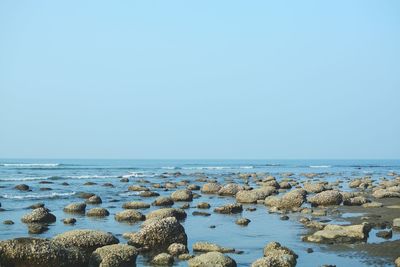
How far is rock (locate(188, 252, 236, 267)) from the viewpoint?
12617 mm

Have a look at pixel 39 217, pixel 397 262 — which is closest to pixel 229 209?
pixel 39 217

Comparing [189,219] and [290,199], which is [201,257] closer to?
[189,219]

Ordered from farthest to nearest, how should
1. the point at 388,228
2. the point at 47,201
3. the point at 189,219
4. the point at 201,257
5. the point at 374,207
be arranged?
the point at 47,201, the point at 374,207, the point at 189,219, the point at 388,228, the point at 201,257

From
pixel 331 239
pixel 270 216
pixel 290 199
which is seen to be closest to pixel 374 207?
pixel 290 199

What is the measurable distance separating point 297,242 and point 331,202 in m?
12.1

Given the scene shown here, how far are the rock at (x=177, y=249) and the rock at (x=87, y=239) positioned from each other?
192cm

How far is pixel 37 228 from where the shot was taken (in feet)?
63.0

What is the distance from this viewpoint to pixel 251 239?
17031mm

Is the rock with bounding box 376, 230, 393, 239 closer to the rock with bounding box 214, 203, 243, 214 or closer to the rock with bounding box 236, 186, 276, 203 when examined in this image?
the rock with bounding box 214, 203, 243, 214

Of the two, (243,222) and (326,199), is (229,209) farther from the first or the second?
(326,199)

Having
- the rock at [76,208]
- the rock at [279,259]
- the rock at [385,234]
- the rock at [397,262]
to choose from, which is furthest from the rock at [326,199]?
the rock at [397,262]

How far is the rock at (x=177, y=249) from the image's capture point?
1450 centimetres

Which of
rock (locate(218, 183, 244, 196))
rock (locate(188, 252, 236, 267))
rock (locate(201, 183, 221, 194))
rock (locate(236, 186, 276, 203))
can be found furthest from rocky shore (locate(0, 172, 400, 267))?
rock (locate(201, 183, 221, 194))

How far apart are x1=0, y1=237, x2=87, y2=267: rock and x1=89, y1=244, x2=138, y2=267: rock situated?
2.50 feet
